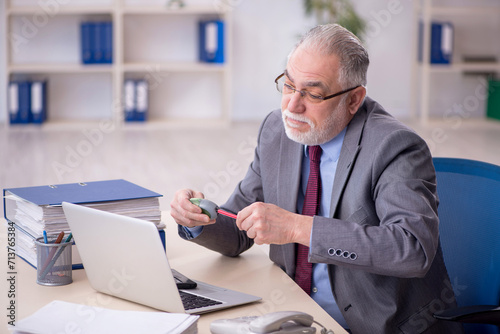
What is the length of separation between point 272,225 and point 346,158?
0.97 ft

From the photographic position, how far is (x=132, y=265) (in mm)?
1273

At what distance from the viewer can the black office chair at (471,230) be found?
158cm

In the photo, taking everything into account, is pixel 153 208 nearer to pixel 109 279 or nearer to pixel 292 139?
pixel 109 279

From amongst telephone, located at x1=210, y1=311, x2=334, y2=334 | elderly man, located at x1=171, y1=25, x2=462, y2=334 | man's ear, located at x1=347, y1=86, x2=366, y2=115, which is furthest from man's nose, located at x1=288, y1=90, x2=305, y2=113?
telephone, located at x1=210, y1=311, x2=334, y2=334

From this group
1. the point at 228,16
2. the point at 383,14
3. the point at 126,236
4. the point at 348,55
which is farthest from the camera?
the point at 383,14

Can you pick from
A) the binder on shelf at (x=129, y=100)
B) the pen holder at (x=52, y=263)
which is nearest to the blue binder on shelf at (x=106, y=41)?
the binder on shelf at (x=129, y=100)

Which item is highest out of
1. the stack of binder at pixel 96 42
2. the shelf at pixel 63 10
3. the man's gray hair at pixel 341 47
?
the shelf at pixel 63 10

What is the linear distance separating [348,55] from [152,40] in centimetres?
531

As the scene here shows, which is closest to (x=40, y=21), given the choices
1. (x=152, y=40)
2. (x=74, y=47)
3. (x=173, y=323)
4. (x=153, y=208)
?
(x=74, y=47)

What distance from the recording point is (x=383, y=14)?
6.78 m

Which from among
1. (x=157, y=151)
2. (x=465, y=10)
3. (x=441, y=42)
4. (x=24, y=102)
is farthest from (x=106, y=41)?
(x=465, y=10)

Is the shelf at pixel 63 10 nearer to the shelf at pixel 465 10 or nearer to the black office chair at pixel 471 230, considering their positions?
the shelf at pixel 465 10

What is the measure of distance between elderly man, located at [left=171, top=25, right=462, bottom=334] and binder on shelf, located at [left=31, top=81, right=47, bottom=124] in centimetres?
494

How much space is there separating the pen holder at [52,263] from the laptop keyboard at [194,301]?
264 millimetres
